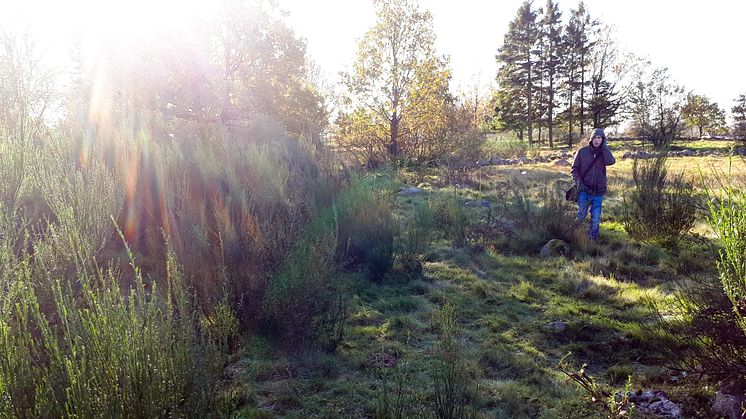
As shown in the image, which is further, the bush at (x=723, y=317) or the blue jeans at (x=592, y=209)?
the blue jeans at (x=592, y=209)

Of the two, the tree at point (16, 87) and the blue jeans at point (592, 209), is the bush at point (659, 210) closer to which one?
the blue jeans at point (592, 209)

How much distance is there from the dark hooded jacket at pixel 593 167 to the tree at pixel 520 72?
105ft

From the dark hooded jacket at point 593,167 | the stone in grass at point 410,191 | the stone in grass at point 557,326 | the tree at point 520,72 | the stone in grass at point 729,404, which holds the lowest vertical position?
the stone in grass at point 557,326

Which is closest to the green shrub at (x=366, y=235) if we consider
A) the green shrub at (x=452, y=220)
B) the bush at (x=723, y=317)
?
the green shrub at (x=452, y=220)

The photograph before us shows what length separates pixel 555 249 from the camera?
6652 millimetres

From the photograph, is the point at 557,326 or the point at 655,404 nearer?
the point at 655,404

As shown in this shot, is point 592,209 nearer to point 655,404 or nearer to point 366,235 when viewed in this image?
point 366,235

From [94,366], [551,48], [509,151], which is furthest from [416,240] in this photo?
[551,48]

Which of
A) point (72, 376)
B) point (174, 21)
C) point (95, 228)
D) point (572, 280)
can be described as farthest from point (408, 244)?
point (174, 21)

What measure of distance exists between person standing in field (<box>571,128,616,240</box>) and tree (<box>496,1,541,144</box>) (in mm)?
31984

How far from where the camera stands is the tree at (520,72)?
123 ft

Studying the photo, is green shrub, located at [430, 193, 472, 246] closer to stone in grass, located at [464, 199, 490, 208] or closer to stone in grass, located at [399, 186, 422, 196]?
stone in grass, located at [464, 199, 490, 208]

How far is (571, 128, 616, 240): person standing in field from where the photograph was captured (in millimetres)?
6988

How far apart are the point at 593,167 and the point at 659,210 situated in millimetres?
1093
